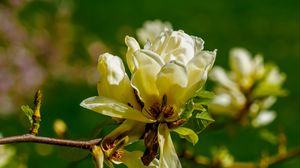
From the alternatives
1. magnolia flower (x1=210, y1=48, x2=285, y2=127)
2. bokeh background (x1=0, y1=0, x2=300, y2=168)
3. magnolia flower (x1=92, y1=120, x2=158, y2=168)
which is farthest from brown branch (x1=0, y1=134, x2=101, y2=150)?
bokeh background (x1=0, y1=0, x2=300, y2=168)

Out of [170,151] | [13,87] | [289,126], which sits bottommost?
[289,126]

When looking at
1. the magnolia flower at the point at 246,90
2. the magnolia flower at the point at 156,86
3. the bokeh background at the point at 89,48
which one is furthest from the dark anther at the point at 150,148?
the bokeh background at the point at 89,48

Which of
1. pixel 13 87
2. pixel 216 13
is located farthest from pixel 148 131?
pixel 216 13

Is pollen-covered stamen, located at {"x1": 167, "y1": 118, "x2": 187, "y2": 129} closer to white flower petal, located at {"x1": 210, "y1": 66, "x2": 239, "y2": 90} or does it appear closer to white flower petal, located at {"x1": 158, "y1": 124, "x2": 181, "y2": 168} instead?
white flower petal, located at {"x1": 158, "y1": 124, "x2": 181, "y2": 168}

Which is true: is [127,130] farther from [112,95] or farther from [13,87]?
[13,87]

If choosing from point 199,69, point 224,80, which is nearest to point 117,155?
point 199,69

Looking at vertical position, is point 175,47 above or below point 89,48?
above

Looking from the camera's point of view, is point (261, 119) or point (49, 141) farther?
point (261, 119)

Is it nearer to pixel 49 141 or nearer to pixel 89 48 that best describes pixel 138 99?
pixel 49 141
